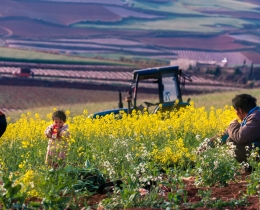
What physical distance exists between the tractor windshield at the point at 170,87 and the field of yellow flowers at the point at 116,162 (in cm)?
473

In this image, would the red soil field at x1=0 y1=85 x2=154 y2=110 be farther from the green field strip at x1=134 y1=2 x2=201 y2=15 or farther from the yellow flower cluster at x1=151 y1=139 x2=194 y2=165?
the green field strip at x1=134 y1=2 x2=201 y2=15

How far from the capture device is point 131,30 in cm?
11594

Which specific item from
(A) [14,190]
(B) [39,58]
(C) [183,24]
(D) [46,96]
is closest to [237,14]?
(C) [183,24]

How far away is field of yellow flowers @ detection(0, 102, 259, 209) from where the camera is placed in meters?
6.48

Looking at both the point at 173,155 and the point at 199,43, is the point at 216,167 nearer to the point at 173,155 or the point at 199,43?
the point at 173,155

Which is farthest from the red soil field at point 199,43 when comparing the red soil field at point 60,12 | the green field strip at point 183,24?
the red soil field at point 60,12

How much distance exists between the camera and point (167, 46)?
348ft

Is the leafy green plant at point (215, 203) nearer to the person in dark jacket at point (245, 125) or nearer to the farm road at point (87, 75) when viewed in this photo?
the person in dark jacket at point (245, 125)

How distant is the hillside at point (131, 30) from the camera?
93688mm

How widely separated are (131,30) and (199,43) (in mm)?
10240

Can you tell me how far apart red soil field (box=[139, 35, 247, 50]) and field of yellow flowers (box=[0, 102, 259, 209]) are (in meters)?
95.1

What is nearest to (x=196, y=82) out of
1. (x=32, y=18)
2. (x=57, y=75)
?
(x=57, y=75)

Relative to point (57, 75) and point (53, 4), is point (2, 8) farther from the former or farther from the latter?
point (57, 75)

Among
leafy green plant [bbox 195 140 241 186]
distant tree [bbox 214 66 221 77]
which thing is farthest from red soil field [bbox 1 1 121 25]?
leafy green plant [bbox 195 140 241 186]
